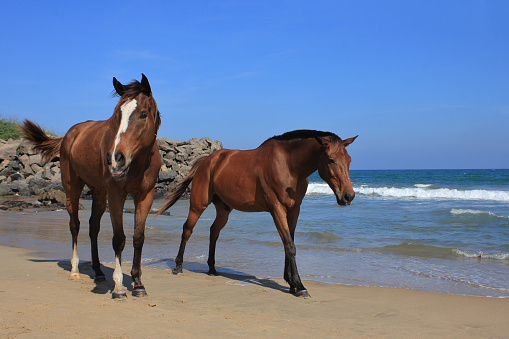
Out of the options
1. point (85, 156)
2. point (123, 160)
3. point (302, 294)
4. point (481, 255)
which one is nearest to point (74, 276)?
point (85, 156)

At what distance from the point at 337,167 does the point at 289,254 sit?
1.24 metres

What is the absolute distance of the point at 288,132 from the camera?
576cm

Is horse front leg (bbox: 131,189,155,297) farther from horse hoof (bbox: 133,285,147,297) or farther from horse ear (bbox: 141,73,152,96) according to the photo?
horse ear (bbox: 141,73,152,96)

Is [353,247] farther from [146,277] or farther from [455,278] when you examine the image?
[146,277]

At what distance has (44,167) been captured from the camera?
76.3 ft

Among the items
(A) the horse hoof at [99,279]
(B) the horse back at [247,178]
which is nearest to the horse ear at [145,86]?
(B) the horse back at [247,178]

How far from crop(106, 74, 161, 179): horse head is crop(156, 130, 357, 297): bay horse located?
1699 mm

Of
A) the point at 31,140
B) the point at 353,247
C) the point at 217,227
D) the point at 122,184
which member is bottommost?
the point at 353,247

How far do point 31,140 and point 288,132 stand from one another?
153 inches

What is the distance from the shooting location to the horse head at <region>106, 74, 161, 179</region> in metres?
3.95

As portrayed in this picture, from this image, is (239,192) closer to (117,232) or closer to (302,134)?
(302,134)

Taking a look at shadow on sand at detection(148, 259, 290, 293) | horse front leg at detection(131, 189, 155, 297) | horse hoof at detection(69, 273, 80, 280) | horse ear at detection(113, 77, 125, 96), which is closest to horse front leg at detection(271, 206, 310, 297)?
shadow on sand at detection(148, 259, 290, 293)

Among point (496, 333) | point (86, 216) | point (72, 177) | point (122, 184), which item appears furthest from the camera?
point (86, 216)

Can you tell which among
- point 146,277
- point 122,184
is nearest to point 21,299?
point 122,184
